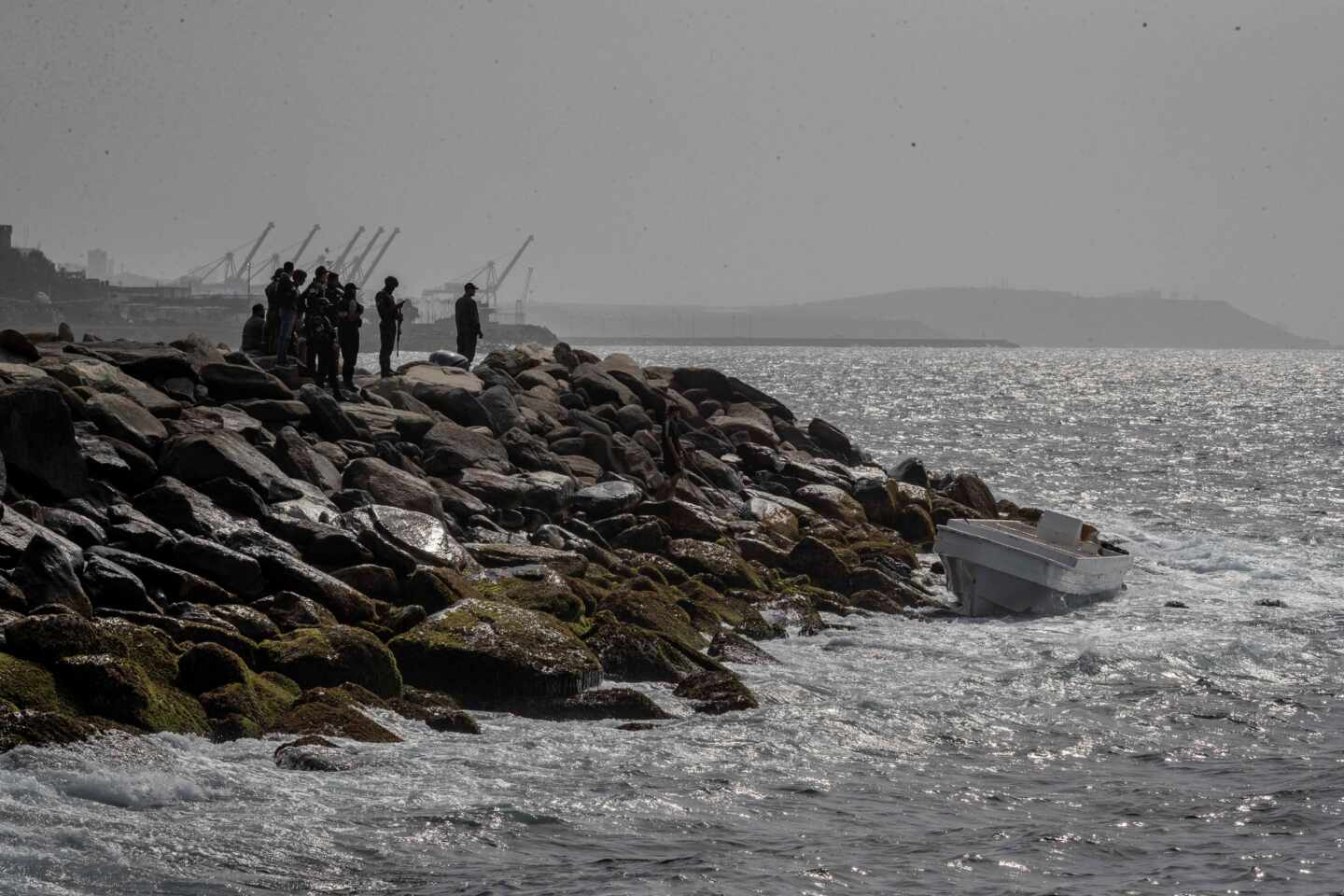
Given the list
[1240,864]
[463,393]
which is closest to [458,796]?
[1240,864]

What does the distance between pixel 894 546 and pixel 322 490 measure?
30.4ft

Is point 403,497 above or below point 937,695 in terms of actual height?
above

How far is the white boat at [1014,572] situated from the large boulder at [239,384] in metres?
9.58

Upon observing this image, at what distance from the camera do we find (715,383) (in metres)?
36.1

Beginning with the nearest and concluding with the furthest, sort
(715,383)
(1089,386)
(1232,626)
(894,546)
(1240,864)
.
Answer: (1240,864) < (1232,626) < (894,546) < (715,383) < (1089,386)

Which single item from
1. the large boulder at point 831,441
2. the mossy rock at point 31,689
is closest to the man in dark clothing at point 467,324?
the large boulder at point 831,441

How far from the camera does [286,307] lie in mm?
25719

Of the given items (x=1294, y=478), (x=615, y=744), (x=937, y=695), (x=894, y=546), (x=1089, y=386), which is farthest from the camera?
(x=1089, y=386)

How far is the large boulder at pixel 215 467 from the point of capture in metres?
→ 16.8

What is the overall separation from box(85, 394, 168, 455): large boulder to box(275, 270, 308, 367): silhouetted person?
7.31m

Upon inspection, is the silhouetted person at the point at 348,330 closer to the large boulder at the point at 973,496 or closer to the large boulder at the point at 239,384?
the large boulder at the point at 239,384

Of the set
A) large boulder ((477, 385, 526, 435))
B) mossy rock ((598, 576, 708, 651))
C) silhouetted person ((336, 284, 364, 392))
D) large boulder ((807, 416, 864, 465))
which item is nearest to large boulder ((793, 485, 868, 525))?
large boulder ((477, 385, 526, 435))

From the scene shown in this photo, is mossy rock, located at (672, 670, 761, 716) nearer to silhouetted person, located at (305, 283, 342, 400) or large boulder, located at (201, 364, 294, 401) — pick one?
large boulder, located at (201, 364, 294, 401)

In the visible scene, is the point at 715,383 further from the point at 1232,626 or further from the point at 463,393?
the point at 1232,626
